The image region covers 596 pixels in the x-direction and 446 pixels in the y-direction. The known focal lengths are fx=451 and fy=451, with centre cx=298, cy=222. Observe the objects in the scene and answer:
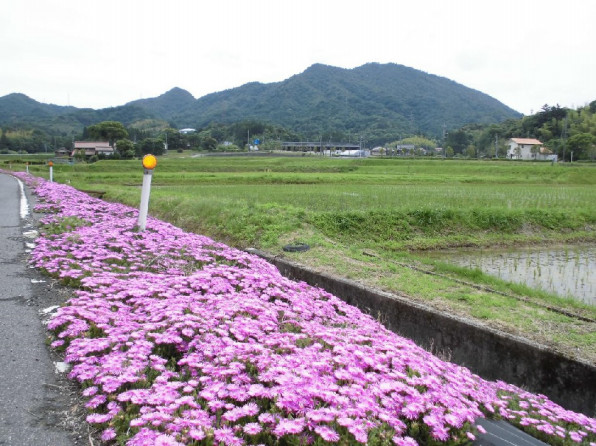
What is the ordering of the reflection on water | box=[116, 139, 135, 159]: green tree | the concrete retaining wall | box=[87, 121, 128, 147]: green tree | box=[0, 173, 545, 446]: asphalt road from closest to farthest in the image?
box=[0, 173, 545, 446]: asphalt road < the concrete retaining wall < the reflection on water < box=[116, 139, 135, 159]: green tree < box=[87, 121, 128, 147]: green tree

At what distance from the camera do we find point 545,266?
10.7 m

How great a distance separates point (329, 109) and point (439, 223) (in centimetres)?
18378

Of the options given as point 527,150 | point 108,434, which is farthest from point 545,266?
point 527,150

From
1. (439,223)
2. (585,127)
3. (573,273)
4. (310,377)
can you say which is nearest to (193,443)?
(310,377)

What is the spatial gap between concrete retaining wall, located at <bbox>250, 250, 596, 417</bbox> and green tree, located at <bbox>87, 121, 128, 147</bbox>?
95146mm

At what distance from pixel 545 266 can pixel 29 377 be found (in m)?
10.8

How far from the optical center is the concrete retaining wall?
434 cm

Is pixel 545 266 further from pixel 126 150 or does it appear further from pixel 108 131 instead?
pixel 108 131

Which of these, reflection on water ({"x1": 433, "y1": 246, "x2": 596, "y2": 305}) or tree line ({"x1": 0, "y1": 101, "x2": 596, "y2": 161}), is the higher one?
tree line ({"x1": 0, "y1": 101, "x2": 596, "y2": 161})

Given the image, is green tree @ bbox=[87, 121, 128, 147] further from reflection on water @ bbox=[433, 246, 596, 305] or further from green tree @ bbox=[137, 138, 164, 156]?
reflection on water @ bbox=[433, 246, 596, 305]

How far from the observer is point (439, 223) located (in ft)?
45.5

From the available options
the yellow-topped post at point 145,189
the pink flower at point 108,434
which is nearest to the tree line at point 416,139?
the yellow-topped post at point 145,189

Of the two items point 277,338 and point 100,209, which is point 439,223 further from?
point 277,338

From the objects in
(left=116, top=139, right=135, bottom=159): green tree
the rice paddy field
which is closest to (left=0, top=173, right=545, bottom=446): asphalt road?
the rice paddy field
